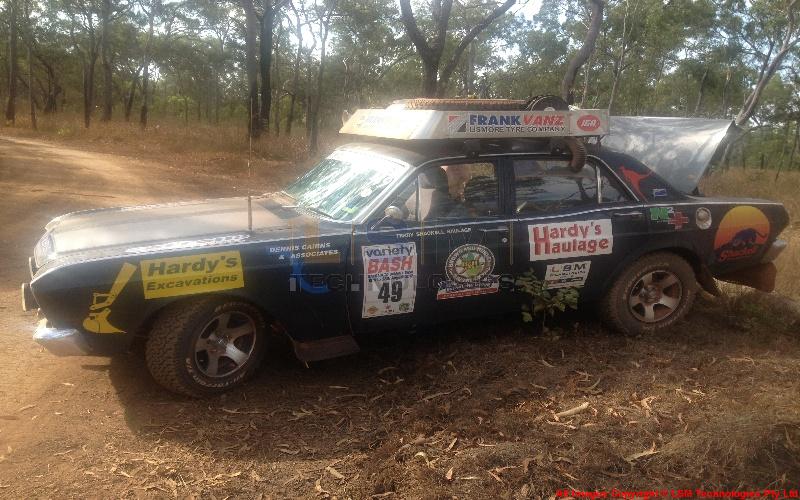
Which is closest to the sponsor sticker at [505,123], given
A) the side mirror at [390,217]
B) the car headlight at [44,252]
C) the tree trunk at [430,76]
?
the side mirror at [390,217]

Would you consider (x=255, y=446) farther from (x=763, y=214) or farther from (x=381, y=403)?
(x=763, y=214)

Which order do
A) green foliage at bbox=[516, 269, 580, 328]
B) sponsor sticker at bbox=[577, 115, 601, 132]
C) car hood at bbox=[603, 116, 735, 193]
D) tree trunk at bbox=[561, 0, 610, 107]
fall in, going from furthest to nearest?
tree trunk at bbox=[561, 0, 610, 107] → car hood at bbox=[603, 116, 735, 193] → sponsor sticker at bbox=[577, 115, 601, 132] → green foliage at bbox=[516, 269, 580, 328]

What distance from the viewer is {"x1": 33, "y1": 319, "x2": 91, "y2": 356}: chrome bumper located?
3361 millimetres

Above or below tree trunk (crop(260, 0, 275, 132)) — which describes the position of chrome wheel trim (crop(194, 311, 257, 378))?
below

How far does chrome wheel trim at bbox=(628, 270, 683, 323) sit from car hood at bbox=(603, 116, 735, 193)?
1.12 metres

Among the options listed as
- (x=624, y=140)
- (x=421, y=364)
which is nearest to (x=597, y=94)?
(x=624, y=140)

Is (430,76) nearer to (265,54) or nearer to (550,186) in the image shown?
(550,186)

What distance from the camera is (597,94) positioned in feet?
98.8

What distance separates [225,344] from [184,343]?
0.91 ft

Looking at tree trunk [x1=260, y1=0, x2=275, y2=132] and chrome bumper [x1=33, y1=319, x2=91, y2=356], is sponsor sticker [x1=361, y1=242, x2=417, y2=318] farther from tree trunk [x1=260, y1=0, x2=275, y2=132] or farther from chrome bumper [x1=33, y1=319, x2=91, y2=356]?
tree trunk [x1=260, y1=0, x2=275, y2=132]

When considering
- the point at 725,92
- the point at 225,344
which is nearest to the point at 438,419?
the point at 225,344

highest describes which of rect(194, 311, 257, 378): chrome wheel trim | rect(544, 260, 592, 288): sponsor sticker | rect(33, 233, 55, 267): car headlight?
rect(33, 233, 55, 267): car headlight

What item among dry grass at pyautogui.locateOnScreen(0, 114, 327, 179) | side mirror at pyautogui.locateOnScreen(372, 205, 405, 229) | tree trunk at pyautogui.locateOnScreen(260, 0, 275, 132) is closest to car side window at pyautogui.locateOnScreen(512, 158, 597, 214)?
side mirror at pyautogui.locateOnScreen(372, 205, 405, 229)

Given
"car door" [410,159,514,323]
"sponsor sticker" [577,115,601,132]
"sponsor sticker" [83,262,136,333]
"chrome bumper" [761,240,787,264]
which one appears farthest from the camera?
"chrome bumper" [761,240,787,264]
